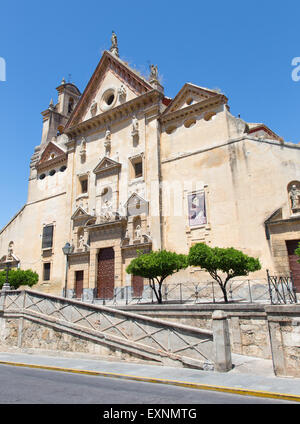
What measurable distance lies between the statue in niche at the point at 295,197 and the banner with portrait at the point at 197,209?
543 centimetres

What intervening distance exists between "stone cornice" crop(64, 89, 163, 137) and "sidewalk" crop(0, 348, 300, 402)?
64.6 ft

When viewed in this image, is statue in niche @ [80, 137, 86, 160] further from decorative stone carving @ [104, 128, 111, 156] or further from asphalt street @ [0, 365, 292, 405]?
asphalt street @ [0, 365, 292, 405]

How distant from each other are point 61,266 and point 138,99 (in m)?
15.5

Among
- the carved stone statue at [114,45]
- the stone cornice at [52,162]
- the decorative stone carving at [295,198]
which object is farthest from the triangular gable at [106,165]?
the decorative stone carving at [295,198]

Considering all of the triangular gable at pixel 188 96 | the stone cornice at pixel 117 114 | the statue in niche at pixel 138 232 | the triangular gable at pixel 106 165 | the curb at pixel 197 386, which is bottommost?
the curb at pixel 197 386

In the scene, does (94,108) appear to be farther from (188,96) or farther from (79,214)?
(79,214)

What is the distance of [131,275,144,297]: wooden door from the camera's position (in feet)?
73.9

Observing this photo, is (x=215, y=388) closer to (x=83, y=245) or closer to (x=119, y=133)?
(x=83, y=245)

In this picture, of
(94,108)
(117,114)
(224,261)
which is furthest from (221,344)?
(94,108)

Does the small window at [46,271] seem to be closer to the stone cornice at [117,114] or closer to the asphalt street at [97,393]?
the stone cornice at [117,114]

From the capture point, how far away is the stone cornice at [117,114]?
25.8 metres

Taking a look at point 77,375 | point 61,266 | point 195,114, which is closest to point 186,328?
point 77,375

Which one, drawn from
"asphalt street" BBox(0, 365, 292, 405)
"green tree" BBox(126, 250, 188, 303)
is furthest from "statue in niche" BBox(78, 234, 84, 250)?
"asphalt street" BBox(0, 365, 292, 405)

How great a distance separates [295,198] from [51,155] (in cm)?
2494
